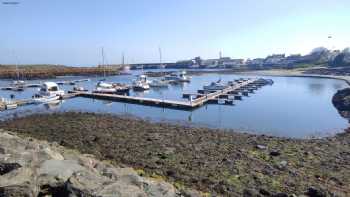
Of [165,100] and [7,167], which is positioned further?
[165,100]

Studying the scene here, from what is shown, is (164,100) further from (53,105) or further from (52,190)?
(52,190)

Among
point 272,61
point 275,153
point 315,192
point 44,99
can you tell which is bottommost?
point 275,153

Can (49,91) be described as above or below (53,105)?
above

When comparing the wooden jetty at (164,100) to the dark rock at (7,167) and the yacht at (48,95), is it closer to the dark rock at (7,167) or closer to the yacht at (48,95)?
the yacht at (48,95)

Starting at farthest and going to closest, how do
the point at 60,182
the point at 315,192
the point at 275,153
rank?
the point at 275,153 < the point at 315,192 < the point at 60,182

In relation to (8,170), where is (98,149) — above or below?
below

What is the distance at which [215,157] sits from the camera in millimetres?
13023

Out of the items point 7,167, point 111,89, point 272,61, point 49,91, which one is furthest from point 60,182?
point 272,61

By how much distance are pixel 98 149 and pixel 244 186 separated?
23.6 feet

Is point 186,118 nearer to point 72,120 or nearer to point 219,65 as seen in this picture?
point 72,120

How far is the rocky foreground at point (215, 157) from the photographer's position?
32.1ft

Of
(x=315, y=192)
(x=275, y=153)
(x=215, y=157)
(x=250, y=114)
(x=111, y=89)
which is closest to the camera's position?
(x=315, y=192)

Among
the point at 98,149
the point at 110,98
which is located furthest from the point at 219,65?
the point at 98,149

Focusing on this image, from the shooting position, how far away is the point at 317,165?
12.3 m
